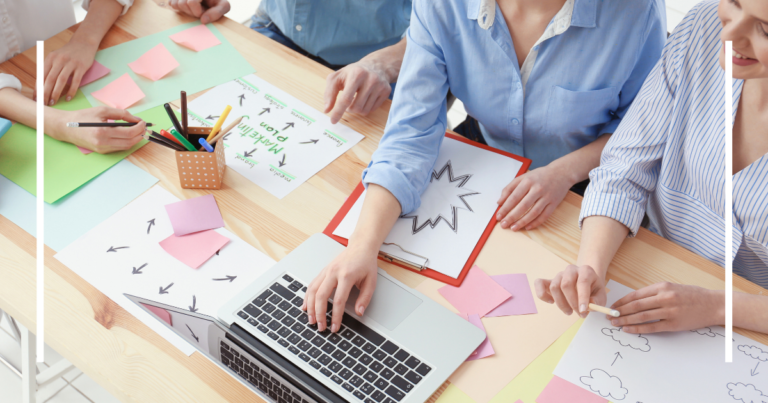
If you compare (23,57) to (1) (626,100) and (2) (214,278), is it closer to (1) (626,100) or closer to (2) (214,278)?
(2) (214,278)

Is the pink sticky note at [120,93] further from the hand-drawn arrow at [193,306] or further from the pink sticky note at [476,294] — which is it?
the pink sticky note at [476,294]

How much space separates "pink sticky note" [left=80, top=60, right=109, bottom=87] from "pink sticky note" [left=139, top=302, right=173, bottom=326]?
2.13 feet

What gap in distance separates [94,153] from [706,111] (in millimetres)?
1079

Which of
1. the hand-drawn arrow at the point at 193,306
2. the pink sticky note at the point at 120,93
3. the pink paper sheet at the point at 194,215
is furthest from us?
the pink sticky note at the point at 120,93

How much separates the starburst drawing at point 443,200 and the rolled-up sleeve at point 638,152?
0.21 meters

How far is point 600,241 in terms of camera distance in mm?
907

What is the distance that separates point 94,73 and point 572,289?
1067 millimetres

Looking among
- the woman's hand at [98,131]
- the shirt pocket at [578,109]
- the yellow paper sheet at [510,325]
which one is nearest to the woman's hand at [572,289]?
the yellow paper sheet at [510,325]

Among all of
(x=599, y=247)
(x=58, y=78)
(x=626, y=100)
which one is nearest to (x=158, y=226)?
(x=58, y=78)

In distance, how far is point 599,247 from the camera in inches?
35.4

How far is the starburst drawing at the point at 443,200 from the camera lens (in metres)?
0.97

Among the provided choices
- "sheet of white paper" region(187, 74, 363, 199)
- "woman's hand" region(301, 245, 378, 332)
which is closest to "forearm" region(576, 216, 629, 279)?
"woman's hand" region(301, 245, 378, 332)

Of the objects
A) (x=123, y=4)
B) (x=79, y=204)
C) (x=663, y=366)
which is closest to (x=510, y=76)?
(x=663, y=366)

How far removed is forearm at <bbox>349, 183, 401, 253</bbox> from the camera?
0.90 meters
